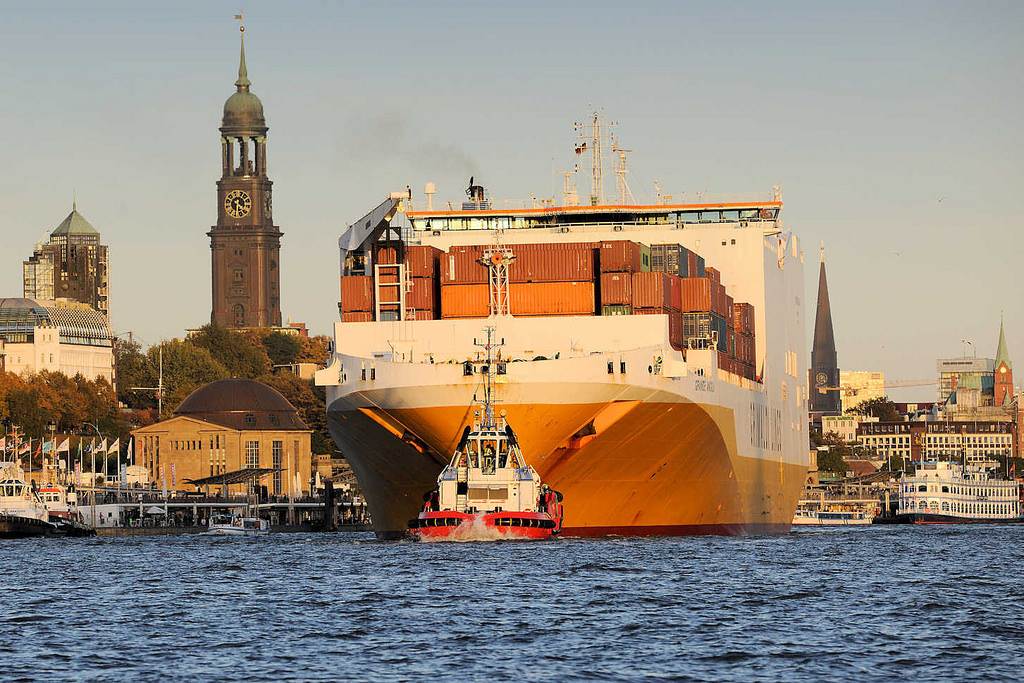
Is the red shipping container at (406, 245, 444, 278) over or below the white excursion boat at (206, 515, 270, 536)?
over

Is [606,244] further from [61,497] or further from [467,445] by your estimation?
[61,497]

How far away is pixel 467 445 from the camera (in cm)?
7969

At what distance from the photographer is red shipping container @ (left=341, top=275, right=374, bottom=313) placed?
8994cm

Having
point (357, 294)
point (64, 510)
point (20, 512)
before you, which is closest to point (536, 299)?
point (357, 294)

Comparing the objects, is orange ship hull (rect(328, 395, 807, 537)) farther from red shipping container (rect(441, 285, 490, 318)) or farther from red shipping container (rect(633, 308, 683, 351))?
red shipping container (rect(441, 285, 490, 318))

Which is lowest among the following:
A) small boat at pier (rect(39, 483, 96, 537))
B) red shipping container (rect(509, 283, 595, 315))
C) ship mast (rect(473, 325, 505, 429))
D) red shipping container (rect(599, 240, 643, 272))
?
small boat at pier (rect(39, 483, 96, 537))

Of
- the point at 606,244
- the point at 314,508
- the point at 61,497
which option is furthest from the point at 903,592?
the point at 314,508

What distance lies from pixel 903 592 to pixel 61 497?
3826 inches

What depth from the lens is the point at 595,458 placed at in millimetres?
83312

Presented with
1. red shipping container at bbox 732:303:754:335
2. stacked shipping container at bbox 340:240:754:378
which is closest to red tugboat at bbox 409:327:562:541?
stacked shipping container at bbox 340:240:754:378

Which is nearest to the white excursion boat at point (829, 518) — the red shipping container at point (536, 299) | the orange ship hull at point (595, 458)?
the orange ship hull at point (595, 458)

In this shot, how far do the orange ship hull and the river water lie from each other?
12.4 feet

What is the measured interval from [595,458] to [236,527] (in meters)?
66.7

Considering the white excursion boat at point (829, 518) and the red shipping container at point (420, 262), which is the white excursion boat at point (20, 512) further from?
the white excursion boat at point (829, 518)
